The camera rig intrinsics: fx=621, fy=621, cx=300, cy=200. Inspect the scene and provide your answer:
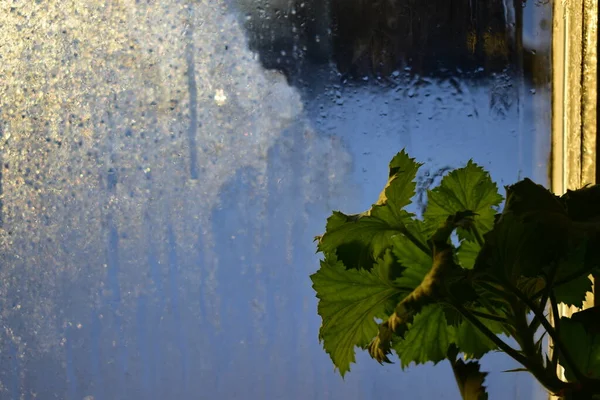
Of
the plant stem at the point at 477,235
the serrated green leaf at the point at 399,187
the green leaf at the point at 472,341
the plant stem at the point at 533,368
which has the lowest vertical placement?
the green leaf at the point at 472,341

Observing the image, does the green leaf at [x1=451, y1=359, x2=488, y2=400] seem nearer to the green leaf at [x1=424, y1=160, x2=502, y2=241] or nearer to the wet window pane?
the green leaf at [x1=424, y1=160, x2=502, y2=241]

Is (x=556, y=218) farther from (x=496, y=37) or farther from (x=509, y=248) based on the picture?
(x=496, y=37)

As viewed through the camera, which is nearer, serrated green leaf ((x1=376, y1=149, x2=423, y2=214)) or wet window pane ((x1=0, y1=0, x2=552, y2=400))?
serrated green leaf ((x1=376, y1=149, x2=423, y2=214))

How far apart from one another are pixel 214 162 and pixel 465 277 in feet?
2.53

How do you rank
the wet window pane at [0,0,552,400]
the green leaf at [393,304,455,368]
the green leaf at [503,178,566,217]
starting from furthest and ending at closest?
the wet window pane at [0,0,552,400]
the green leaf at [393,304,455,368]
the green leaf at [503,178,566,217]

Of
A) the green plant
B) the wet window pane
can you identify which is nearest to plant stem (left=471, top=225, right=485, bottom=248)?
the green plant

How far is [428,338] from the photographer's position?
55 centimetres

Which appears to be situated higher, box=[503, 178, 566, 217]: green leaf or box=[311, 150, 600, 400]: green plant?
box=[503, 178, 566, 217]: green leaf

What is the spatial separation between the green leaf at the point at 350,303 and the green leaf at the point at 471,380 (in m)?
0.08

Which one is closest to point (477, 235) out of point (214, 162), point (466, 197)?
point (466, 197)

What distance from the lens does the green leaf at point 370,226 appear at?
51cm

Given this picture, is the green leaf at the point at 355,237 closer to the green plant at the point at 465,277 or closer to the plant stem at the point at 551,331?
the green plant at the point at 465,277

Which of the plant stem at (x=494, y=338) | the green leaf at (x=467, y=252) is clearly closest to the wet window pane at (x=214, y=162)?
the green leaf at (x=467, y=252)

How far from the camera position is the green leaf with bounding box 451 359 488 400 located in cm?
49
